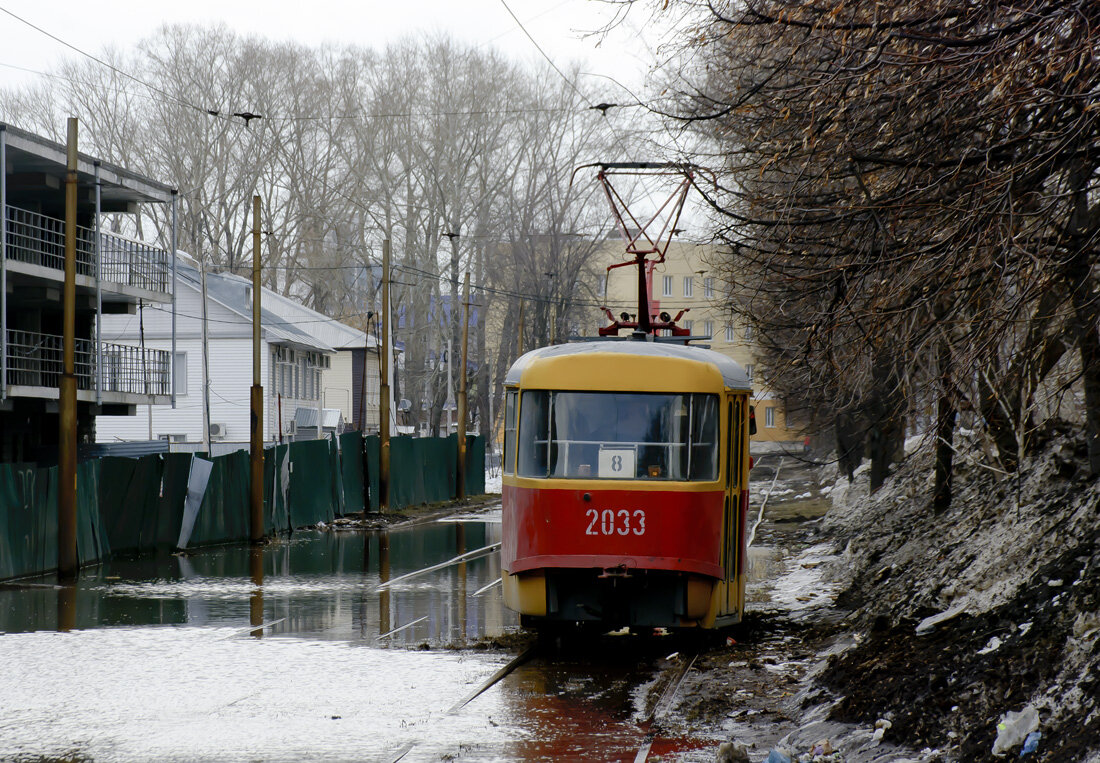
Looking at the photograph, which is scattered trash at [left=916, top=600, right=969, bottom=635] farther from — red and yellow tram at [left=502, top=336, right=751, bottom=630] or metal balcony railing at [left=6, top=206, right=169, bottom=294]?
metal balcony railing at [left=6, top=206, right=169, bottom=294]

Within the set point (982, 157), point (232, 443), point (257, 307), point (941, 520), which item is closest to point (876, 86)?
point (982, 157)

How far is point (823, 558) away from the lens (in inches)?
816

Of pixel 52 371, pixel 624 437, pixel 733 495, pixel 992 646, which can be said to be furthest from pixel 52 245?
pixel 992 646

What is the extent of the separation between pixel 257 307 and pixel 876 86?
18.8 m

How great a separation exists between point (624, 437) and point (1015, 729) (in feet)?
18.0

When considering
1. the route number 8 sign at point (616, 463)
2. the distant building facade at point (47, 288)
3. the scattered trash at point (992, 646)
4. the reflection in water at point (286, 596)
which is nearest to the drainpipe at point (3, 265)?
the distant building facade at point (47, 288)

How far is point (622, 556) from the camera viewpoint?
444 inches

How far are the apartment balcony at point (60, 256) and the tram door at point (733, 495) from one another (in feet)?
66.1

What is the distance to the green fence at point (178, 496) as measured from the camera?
749 inches

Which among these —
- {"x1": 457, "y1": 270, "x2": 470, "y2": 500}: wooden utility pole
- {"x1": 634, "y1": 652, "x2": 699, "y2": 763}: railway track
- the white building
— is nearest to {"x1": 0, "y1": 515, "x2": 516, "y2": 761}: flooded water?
{"x1": 634, "y1": 652, "x2": 699, "y2": 763}: railway track

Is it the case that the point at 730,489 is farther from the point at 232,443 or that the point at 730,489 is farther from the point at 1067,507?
the point at 232,443

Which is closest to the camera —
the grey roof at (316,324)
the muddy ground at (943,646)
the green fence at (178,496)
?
the muddy ground at (943,646)

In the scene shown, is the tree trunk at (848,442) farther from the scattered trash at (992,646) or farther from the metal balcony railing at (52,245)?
the metal balcony railing at (52,245)

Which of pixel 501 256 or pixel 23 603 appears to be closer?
pixel 23 603
